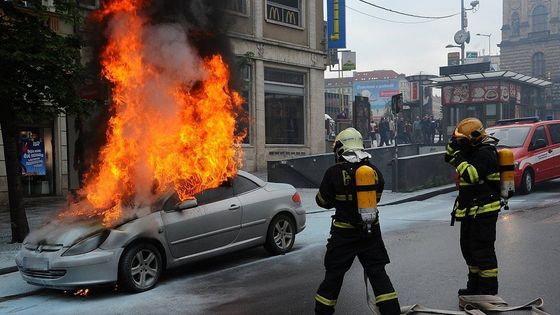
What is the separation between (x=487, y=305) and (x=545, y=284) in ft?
4.23

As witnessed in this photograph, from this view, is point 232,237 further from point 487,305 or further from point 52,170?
point 52,170

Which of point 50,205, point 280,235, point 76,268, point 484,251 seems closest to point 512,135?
point 280,235

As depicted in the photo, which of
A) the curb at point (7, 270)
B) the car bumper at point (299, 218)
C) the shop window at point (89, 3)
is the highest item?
the shop window at point (89, 3)

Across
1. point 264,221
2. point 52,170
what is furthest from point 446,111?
point 264,221

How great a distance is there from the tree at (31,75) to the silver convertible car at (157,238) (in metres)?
3.05

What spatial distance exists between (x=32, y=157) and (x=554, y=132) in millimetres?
13688

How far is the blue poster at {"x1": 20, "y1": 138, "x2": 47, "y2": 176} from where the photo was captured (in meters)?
14.6

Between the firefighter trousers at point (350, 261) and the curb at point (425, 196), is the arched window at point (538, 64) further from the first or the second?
the firefighter trousers at point (350, 261)

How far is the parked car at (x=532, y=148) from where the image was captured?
520 inches

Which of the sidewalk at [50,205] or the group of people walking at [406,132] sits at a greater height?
the group of people walking at [406,132]

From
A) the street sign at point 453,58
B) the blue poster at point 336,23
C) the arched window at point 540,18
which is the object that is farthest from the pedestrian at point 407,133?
the arched window at point 540,18

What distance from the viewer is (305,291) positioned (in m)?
5.93

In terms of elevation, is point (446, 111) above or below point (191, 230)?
above

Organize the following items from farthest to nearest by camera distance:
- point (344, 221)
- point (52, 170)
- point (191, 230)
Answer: point (52, 170) → point (191, 230) → point (344, 221)
